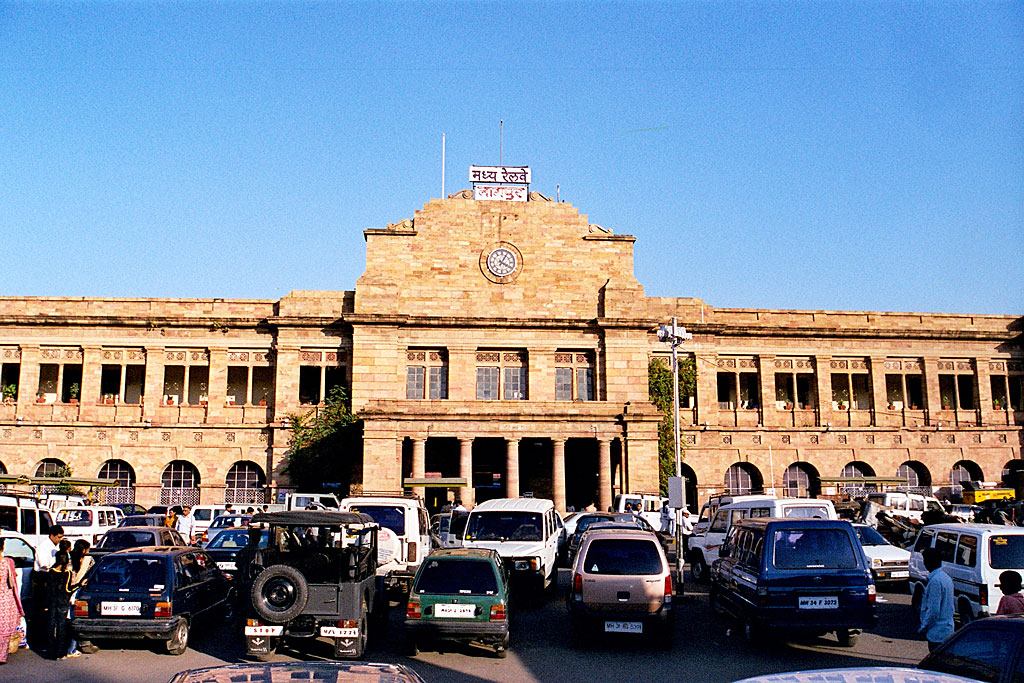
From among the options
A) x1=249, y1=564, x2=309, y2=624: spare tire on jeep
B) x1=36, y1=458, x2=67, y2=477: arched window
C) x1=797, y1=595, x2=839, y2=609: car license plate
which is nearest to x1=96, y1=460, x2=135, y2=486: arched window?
x1=36, y1=458, x2=67, y2=477: arched window

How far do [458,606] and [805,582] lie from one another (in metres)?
5.14

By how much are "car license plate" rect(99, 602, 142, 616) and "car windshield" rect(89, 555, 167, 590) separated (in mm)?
277

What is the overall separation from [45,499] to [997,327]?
47181 mm

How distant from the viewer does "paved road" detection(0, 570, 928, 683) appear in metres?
12.3

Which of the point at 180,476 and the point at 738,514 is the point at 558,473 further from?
the point at 180,476

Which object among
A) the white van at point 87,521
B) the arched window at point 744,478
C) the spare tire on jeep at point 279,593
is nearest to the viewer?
the spare tire on jeep at point 279,593

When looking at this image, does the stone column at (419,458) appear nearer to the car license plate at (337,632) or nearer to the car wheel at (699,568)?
the car wheel at (699,568)

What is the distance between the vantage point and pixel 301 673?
5.16 meters

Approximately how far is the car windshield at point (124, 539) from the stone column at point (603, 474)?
22338 millimetres

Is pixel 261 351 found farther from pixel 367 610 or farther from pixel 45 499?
pixel 367 610

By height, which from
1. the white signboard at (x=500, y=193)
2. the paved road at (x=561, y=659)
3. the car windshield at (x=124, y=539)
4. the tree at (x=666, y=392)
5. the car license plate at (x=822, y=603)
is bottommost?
the paved road at (x=561, y=659)

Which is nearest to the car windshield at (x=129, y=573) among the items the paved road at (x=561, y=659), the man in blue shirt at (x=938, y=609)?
the paved road at (x=561, y=659)

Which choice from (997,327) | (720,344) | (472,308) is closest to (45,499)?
(472,308)

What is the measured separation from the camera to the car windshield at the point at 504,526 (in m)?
19.9
